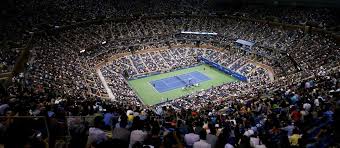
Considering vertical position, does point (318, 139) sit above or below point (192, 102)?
above

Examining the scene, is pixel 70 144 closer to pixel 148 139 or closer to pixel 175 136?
pixel 148 139

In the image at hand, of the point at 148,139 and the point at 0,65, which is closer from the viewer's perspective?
the point at 148,139

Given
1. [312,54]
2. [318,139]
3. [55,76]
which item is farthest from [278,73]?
[318,139]

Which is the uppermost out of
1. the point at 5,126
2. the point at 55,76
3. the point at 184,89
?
the point at 5,126

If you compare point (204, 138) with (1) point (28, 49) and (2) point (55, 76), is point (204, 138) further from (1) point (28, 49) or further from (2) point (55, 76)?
(1) point (28, 49)

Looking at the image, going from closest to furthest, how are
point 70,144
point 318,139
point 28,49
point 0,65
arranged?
1. point 70,144
2. point 318,139
3. point 0,65
4. point 28,49

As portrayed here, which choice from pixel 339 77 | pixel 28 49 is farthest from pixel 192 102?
pixel 28 49

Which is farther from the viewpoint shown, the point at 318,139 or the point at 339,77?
the point at 339,77

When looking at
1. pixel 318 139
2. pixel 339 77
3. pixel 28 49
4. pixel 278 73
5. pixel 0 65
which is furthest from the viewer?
pixel 278 73

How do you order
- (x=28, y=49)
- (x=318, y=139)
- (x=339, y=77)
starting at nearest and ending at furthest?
1. (x=318, y=139)
2. (x=339, y=77)
3. (x=28, y=49)
